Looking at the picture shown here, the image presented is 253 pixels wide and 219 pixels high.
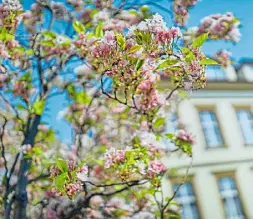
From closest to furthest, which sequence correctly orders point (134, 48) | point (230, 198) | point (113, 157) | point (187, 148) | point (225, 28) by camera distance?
point (134, 48) < point (113, 157) < point (187, 148) < point (225, 28) < point (230, 198)

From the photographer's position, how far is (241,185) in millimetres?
11516

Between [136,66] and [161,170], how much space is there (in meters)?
1.10

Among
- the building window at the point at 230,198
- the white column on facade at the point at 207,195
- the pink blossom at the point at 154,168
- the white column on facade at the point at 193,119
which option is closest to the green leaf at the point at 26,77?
the pink blossom at the point at 154,168

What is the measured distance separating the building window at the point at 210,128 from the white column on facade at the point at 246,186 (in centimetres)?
118

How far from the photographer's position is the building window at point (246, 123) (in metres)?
12.8

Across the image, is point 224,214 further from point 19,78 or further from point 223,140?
point 19,78

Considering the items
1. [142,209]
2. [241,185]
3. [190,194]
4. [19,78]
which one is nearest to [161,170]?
[142,209]

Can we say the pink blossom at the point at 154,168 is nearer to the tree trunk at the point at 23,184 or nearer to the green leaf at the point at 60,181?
the green leaf at the point at 60,181

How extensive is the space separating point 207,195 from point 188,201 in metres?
0.65

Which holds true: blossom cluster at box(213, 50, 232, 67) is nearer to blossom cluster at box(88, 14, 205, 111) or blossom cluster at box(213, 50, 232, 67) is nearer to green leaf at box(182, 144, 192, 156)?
green leaf at box(182, 144, 192, 156)

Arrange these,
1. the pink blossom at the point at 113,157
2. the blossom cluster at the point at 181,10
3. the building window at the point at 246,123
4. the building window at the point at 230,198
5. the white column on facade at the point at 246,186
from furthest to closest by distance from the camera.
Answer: the building window at the point at 246,123
the white column on facade at the point at 246,186
the building window at the point at 230,198
the blossom cluster at the point at 181,10
the pink blossom at the point at 113,157

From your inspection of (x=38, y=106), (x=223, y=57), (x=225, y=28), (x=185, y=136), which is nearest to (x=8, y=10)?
(x=38, y=106)

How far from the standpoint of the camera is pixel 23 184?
301 centimetres

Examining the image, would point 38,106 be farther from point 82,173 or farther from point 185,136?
point 82,173
